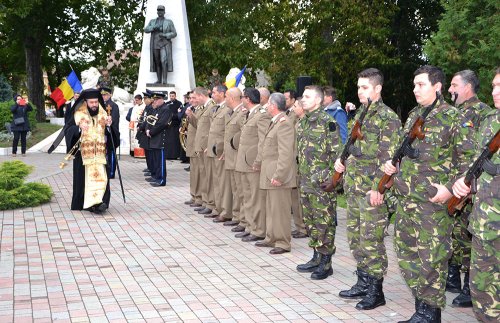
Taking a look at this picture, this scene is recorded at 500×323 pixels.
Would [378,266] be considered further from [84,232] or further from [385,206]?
[84,232]

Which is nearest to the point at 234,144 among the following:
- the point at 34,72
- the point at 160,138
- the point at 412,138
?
the point at 412,138

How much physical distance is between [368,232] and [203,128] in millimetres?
6043

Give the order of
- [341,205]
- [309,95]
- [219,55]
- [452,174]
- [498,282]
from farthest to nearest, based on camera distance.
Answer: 1. [219,55]
2. [341,205]
3. [309,95]
4. [452,174]
5. [498,282]

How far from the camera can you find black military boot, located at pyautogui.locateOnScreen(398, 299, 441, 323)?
19.4ft

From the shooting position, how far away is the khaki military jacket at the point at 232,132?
10703mm

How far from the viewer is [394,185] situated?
20.0 ft

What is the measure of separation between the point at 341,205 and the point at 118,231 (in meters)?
4.36

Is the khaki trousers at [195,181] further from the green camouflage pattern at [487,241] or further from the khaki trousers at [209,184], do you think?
the green camouflage pattern at [487,241]

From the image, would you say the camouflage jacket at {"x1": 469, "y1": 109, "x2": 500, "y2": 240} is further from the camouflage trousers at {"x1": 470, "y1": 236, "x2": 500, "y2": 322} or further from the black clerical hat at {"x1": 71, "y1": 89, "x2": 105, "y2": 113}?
the black clerical hat at {"x1": 71, "y1": 89, "x2": 105, "y2": 113}

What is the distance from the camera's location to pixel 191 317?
21.3ft

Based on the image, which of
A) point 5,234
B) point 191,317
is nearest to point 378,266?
point 191,317

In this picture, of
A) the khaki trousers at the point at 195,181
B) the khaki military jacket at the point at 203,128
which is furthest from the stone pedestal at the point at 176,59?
the khaki military jacket at the point at 203,128

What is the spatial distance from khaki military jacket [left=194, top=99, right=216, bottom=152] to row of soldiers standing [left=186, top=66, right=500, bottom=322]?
211 centimetres

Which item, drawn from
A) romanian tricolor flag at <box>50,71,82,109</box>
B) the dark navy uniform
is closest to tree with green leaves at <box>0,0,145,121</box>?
romanian tricolor flag at <box>50,71,82,109</box>
